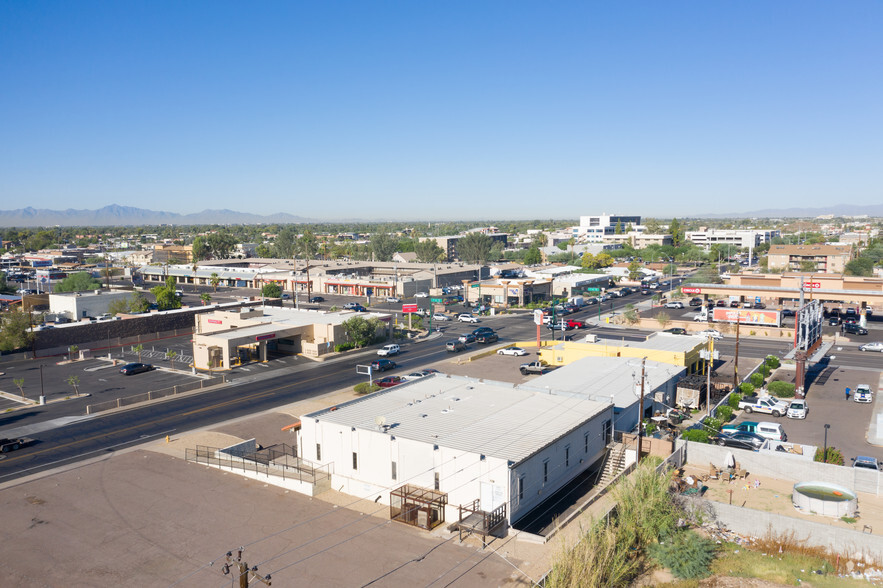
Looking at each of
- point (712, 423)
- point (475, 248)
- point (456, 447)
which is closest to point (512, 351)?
point (712, 423)

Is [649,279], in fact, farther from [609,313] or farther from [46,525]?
[46,525]

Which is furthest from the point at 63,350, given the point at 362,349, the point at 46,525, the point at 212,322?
the point at 46,525

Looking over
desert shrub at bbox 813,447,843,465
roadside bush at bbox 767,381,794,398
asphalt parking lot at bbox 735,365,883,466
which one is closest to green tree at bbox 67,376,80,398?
asphalt parking lot at bbox 735,365,883,466

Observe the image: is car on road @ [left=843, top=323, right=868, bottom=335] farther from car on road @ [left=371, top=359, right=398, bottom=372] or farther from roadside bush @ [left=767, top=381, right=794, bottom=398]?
car on road @ [left=371, top=359, right=398, bottom=372]

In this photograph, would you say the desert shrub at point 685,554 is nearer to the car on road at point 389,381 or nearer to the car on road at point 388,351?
the car on road at point 389,381

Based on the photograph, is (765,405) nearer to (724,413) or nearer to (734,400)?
(734,400)

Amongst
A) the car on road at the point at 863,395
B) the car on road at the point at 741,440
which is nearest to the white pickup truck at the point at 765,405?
the car on road at the point at 863,395
